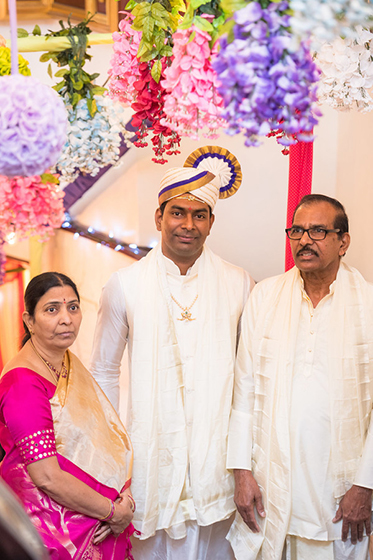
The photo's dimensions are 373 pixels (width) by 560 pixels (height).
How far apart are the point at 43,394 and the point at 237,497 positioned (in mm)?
959

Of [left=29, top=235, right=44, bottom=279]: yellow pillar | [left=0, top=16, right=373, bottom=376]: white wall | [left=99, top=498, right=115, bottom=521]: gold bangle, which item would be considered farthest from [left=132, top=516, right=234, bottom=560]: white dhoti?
[left=29, top=235, right=44, bottom=279]: yellow pillar

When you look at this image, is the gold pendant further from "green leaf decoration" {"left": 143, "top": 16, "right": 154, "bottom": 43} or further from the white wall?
"green leaf decoration" {"left": 143, "top": 16, "right": 154, "bottom": 43}

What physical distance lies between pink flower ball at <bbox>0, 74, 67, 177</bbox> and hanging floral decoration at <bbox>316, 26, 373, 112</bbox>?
71cm

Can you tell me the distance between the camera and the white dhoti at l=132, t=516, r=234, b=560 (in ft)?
8.68

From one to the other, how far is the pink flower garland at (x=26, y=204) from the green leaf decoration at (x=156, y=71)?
39cm

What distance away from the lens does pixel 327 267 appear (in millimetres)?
2439

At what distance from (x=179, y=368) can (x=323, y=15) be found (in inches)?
73.0

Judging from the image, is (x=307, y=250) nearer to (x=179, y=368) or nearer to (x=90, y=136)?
(x=179, y=368)

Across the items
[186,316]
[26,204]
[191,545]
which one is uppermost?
[26,204]

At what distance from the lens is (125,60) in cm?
173

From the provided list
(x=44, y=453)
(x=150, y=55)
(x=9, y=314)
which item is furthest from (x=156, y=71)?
(x=9, y=314)

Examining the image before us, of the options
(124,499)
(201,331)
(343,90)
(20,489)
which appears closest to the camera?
(343,90)

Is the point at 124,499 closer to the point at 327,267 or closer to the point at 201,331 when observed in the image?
the point at 201,331

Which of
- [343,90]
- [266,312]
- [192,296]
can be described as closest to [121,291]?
[192,296]
